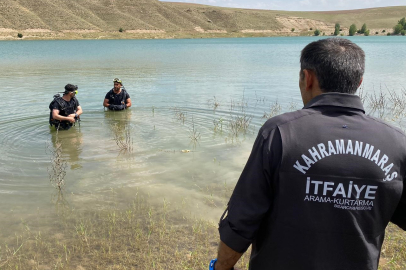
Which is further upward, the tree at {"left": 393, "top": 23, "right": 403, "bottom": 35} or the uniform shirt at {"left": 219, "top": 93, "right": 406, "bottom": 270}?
the tree at {"left": 393, "top": 23, "right": 403, "bottom": 35}

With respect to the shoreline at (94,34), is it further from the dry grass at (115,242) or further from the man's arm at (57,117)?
the dry grass at (115,242)

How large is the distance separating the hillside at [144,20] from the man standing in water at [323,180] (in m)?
75.0

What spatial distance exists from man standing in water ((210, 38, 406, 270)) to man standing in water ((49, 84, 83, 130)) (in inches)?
343

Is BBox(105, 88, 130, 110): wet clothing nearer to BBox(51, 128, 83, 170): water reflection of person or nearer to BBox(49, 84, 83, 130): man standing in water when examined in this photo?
BBox(49, 84, 83, 130): man standing in water

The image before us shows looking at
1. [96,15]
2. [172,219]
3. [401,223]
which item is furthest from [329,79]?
[96,15]

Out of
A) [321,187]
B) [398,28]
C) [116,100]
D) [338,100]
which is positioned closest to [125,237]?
[321,187]

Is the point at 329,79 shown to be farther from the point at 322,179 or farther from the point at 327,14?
the point at 327,14

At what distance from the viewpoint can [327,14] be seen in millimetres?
182125

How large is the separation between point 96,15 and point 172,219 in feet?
377

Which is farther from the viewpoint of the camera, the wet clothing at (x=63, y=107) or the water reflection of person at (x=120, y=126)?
the wet clothing at (x=63, y=107)

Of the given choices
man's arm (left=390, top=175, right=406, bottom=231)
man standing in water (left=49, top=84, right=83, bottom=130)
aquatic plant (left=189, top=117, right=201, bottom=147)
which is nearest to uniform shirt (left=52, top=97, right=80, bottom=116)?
man standing in water (left=49, top=84, right=83, bottom=130)

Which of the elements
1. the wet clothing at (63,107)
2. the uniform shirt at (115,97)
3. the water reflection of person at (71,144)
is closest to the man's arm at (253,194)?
the water reflection of person at (71,144)

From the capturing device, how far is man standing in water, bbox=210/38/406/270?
1.68 metres

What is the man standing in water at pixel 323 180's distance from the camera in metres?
1.68
